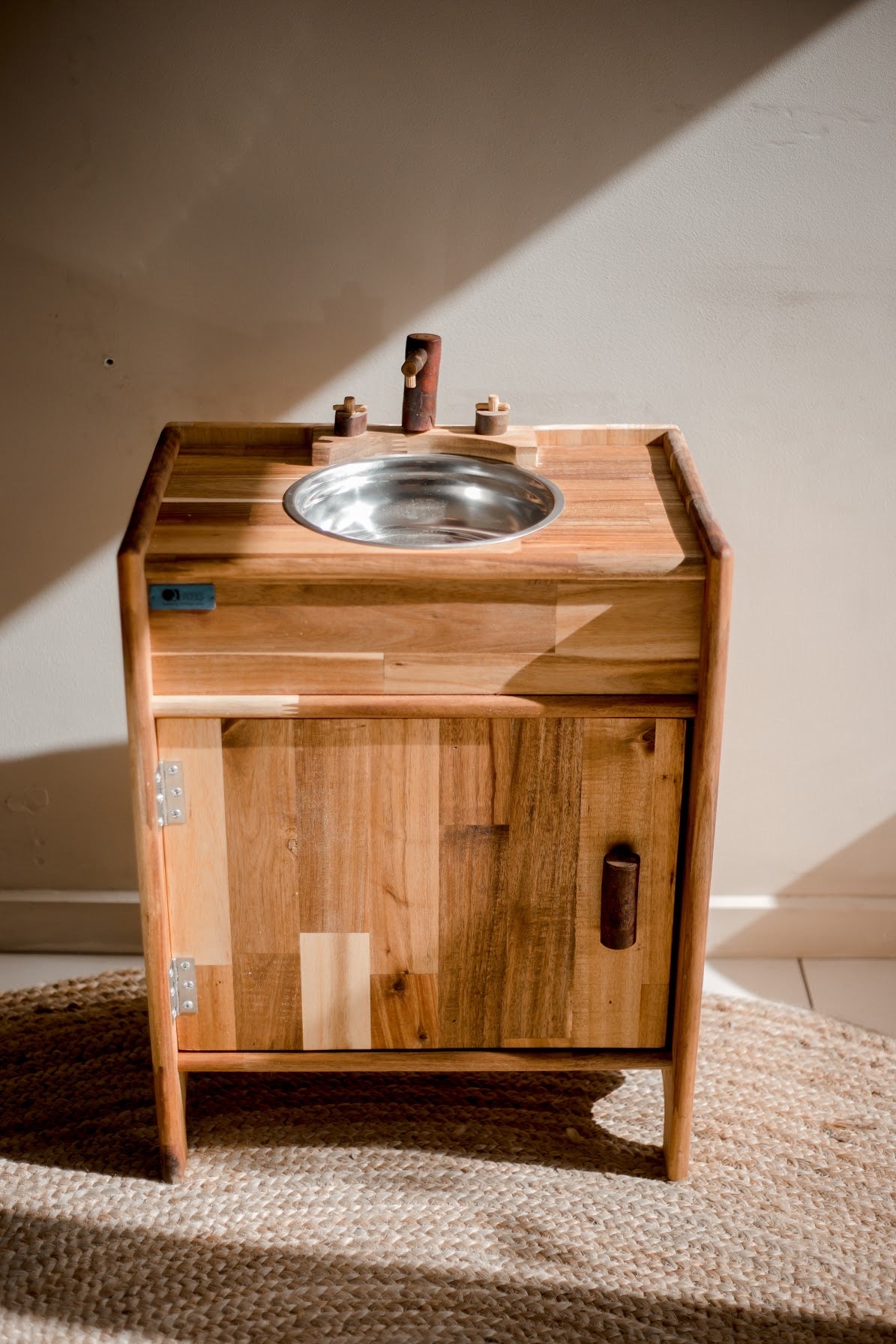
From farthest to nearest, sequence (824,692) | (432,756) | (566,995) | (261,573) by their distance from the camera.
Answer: (824,692) → (566,995) → (432,756) → (261,573)

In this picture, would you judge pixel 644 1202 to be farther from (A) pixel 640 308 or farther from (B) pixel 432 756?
(A) pixel 640 308

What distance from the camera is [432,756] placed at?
150 cm

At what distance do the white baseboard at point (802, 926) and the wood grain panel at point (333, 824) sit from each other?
0.80m

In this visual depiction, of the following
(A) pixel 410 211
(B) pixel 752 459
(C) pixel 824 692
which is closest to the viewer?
(A) pixel 410 211

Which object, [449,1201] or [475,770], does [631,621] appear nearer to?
[475,770]

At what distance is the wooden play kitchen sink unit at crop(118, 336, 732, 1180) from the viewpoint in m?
1.43

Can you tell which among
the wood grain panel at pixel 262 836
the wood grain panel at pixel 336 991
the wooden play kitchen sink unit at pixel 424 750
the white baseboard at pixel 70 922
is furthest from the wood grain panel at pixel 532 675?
the white baseboard at pixel 70 922

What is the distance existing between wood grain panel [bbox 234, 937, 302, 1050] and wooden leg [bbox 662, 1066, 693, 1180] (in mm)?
451

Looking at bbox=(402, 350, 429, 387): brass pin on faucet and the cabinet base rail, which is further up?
bbox=(402, 350, 429, 387): brass pin on faucet

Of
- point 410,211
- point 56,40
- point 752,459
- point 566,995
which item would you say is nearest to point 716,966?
A: point 566,995

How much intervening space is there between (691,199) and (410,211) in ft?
1.18

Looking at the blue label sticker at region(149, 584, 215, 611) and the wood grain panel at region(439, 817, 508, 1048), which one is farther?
the wood grain panel at region(439, 817, 508, 1048)

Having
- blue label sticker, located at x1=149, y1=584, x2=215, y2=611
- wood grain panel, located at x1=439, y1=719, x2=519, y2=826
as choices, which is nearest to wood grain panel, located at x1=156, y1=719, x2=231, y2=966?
blue label sticker, located at x1=149, y1=584, x2=215, y2=611

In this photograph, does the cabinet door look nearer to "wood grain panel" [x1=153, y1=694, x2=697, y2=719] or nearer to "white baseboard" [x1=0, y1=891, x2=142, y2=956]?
"wood grain panel" [x1=153, y1=694, x2=697, y2=719]
